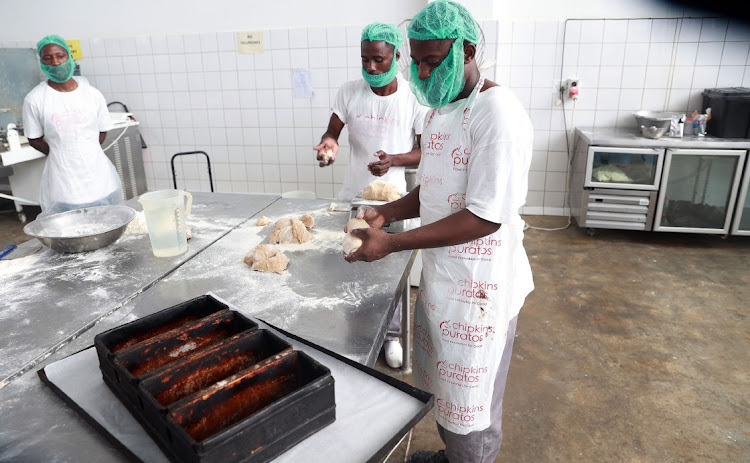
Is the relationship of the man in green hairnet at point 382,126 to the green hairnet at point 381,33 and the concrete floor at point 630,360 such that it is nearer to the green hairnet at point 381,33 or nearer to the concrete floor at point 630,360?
the green hairnet at point 381,33

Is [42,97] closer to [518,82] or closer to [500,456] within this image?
[500,456]

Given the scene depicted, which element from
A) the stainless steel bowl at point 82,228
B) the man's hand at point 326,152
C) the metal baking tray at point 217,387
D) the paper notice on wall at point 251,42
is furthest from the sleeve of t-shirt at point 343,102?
the paper notice on wall at point 251,42

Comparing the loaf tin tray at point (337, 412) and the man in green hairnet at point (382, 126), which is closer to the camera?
the loaf tin tray at point (337, 412)

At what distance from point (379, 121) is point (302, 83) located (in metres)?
2.20

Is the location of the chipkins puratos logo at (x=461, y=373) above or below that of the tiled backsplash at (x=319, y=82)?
below

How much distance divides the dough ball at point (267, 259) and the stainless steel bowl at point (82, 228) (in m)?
0.59

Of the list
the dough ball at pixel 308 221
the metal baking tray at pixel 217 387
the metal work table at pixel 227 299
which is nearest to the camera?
the metal baking tray at pixel 217 387

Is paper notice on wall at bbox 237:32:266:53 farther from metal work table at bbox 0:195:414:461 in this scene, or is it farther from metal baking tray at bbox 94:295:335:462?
metal baking tray at bbox 94:295:335:462

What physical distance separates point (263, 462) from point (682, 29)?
4879 millimetres

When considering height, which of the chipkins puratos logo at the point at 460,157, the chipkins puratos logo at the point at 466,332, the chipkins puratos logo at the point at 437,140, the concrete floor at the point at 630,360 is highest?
the chipkins puratos logo at the point at 437,140

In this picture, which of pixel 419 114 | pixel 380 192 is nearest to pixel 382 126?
pixel 419 114

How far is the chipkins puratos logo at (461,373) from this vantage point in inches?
59.4

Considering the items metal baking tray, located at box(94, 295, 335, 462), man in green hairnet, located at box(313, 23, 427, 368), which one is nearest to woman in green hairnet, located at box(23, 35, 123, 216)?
man in green hairnet, located at box(313, 23, 427, 368)

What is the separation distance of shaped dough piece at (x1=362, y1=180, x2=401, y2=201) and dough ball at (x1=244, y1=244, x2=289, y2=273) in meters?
0.62
